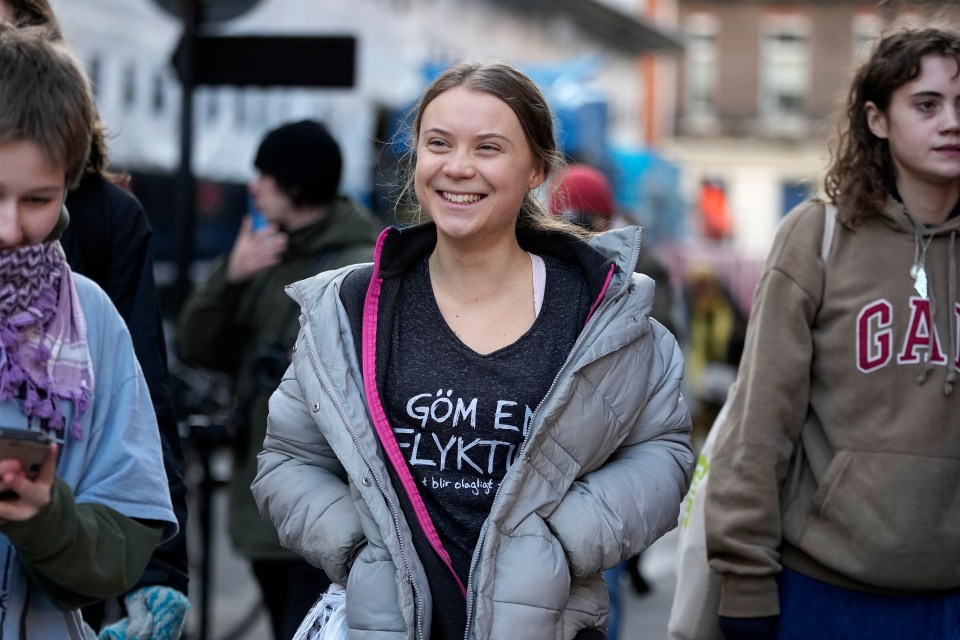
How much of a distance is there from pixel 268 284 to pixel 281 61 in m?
1.36

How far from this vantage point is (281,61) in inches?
254

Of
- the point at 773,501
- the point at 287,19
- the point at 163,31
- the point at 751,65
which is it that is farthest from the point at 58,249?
the point at 751,65

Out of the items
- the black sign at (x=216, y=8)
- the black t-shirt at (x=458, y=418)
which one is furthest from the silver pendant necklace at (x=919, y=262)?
the black sign at (x=216, y=8)

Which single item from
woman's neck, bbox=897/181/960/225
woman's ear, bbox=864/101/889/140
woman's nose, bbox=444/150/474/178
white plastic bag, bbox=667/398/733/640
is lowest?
white plastic bag, bbox=667/398/733/640

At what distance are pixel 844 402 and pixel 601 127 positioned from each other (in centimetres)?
1111

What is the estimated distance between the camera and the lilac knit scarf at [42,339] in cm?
245

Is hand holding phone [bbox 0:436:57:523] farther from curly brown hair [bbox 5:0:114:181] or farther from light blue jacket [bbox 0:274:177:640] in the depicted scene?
curly brown hair [bbox 5:0:114:181]

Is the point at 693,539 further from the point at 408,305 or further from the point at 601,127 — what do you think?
the point at 601,127

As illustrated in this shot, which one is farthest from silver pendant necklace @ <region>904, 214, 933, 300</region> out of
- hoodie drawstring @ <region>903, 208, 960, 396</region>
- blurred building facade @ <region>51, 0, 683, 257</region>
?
blurred building facade @ <region>51, 0, 683, 257</region>

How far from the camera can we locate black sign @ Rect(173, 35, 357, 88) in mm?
6414

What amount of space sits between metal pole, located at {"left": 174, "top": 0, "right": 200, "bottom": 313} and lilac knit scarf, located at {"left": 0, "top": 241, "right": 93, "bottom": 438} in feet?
12.5

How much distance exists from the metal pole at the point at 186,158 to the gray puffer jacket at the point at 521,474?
3309 millimetres

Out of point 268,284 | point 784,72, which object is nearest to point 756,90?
point 784,72

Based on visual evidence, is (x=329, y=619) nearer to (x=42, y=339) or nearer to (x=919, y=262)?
(x=42, y=339)
